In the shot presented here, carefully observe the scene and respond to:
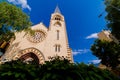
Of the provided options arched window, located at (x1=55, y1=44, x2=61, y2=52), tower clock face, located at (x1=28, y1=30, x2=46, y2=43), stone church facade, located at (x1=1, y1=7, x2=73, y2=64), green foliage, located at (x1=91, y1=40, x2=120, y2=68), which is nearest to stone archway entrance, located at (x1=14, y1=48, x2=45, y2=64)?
stone church facade, located at (x1=1, y1=7, x2=73, y2=64)

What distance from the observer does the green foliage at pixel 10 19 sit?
1154 inches

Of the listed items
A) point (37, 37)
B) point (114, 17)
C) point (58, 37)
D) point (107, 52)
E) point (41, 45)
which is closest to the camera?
point (114, 17)

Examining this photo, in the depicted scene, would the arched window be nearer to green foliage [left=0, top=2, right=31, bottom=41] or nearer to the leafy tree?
green foliage [left=0, top=2, right=31, bottom=41]

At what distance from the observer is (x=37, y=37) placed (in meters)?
44.8

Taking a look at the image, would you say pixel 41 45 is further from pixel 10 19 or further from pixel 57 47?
pixel 10 19

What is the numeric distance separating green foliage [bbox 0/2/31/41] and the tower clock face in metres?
11.5

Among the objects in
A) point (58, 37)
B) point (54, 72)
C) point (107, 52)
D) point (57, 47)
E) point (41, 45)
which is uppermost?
point (58, 37)

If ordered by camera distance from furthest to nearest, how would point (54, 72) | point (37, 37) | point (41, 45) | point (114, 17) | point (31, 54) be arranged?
point (37, 37), point (41, 45), point (31, 54), point (114, 17), point (54, 72)

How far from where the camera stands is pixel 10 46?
4341 cm

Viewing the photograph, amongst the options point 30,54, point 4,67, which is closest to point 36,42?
point 30,54

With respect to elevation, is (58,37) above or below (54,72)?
above

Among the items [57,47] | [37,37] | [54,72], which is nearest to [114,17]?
[54,72]

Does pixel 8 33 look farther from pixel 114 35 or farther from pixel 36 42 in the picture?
pixel 114 35

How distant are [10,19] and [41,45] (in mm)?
13986
